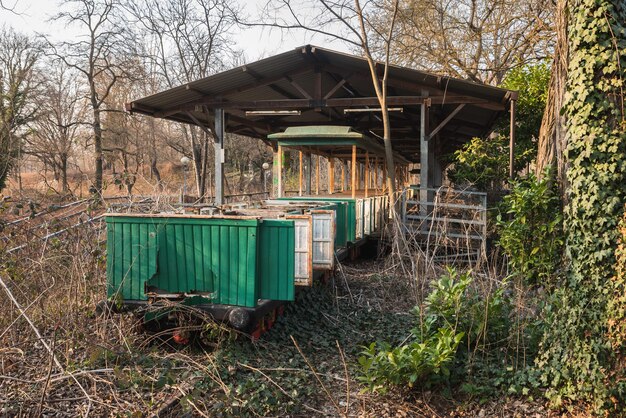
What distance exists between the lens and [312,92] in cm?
1652

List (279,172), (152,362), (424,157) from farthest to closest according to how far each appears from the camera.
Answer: (279,172) → (424,157) → (152,362)

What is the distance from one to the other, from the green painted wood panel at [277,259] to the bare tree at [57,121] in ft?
62.7

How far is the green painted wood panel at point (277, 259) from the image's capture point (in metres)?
6.33

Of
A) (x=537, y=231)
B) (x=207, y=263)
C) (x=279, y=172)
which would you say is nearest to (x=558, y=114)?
(x=537, y=231)

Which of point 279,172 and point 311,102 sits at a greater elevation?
point 311,102

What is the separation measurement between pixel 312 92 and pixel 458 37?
8067mm

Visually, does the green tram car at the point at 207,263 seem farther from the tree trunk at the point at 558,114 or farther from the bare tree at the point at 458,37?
the bare tree at the point at 458,37

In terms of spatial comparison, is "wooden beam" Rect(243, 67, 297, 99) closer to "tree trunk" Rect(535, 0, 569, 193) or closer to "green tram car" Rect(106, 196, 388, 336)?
"green tram car" Rect(106, 196, 388, 336)

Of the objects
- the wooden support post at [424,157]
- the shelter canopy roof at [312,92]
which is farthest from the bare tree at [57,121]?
the wooden support post at [424,157]

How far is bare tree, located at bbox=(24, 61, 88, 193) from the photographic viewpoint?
2531 centimetres

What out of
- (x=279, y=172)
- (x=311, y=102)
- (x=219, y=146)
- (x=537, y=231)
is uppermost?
(x=311, y=102)

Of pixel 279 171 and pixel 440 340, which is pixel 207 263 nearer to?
pixel 440 340

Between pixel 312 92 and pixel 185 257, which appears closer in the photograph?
pixel 185 257

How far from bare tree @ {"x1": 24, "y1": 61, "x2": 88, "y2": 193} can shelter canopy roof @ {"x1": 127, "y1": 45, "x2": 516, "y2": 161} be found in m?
10.7
